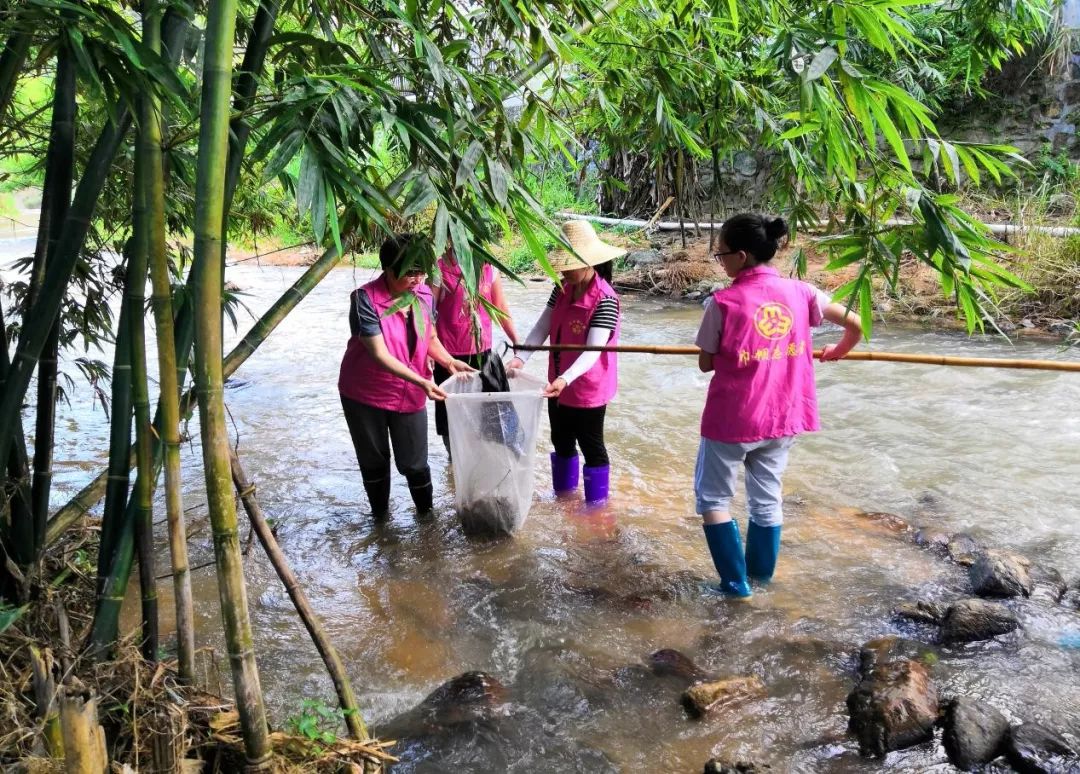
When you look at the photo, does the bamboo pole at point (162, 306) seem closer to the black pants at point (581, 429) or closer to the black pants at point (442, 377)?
the black pants at point (442, 377)

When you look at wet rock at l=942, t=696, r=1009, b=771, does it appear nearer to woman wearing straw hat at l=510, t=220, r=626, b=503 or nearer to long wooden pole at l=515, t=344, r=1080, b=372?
long wooden pole at l=515, t=344, r=1080, b=372

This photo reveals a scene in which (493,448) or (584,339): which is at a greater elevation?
(584,339)

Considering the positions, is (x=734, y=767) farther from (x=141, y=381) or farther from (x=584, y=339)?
(x=584, y=339)

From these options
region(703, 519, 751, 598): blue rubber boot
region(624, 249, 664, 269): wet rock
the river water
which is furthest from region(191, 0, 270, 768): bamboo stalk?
region(624, 249, 664, 269): wet rock

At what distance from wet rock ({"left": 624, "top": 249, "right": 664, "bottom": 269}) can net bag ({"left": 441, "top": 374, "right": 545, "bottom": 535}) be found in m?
8.93

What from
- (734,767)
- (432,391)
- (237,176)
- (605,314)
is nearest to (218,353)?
(237,176)

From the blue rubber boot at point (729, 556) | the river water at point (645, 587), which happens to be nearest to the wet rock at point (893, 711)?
the river water at point (645, 587)

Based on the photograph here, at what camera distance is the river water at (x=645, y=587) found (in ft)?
7.86

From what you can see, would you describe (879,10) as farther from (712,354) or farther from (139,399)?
(139,399)

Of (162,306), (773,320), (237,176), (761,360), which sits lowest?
(761,360)

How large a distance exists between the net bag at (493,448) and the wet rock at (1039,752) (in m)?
1.90

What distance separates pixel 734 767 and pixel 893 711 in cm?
50

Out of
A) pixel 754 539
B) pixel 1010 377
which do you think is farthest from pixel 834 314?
pixel 1010 377

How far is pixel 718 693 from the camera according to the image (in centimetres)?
247
